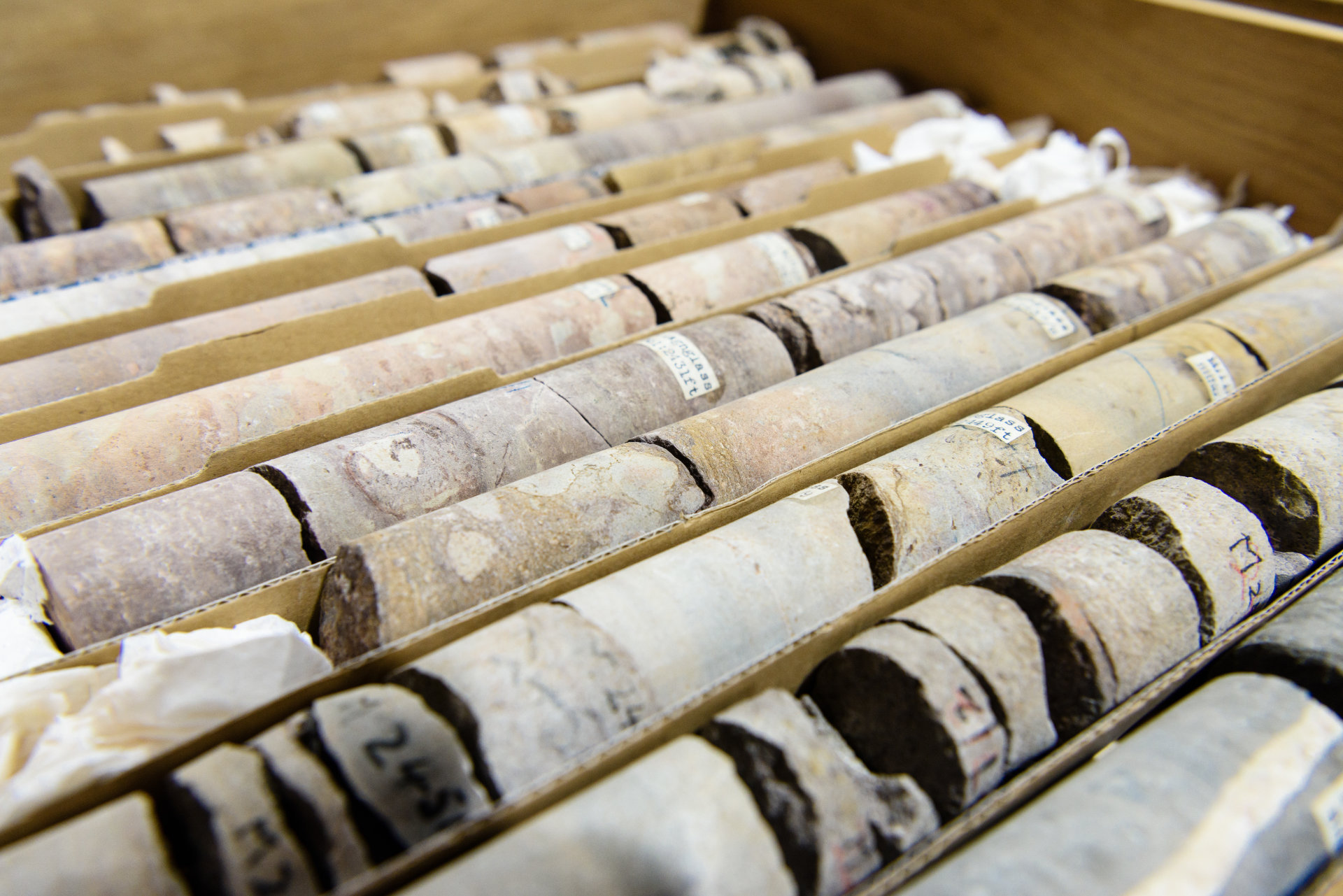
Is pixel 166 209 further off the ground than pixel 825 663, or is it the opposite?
pixel 166 209

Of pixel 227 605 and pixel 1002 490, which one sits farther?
pixel 1002 490

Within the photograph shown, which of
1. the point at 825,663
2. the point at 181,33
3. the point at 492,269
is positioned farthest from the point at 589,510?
the point at 181,33

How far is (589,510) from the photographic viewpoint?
4.56 feet

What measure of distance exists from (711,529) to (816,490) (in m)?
0.21

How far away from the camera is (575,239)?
2.28 metres

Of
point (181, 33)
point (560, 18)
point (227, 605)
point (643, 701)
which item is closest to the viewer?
point (643, 701)

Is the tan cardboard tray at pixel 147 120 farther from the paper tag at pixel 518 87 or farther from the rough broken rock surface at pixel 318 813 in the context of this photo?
the rough broken rock surface at pixel 318 813

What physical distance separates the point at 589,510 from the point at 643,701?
15.4 inches

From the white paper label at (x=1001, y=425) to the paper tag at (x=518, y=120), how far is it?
236 centimetres

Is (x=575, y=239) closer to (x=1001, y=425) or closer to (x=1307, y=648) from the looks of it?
(x=1001, y=425)

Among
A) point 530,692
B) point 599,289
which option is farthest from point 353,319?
point 530,692

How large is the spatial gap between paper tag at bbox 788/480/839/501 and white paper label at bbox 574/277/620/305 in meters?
0.86

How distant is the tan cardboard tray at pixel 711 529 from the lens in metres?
0.94

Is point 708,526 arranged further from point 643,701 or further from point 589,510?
point 643,701
